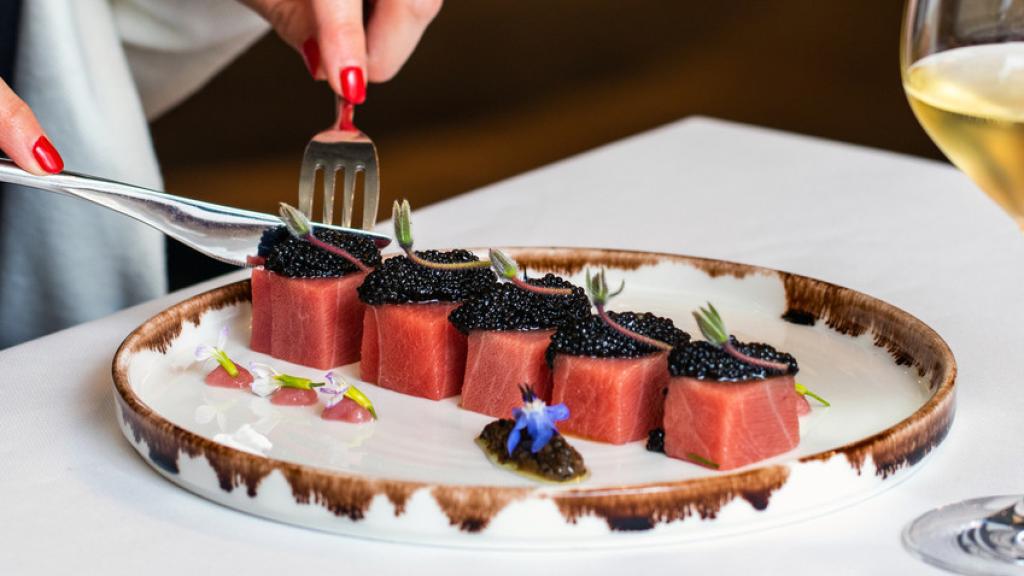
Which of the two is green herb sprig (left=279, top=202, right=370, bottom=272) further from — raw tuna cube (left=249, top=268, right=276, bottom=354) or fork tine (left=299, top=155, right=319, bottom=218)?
fork tine (left=299, top=155, right=319, bottom=218)

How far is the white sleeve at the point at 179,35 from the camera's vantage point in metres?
2.61

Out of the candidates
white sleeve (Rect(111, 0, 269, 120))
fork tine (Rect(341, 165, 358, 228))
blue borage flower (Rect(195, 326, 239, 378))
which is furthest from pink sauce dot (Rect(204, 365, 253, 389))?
white sleeve (Rect(111, 0, 269, 120))

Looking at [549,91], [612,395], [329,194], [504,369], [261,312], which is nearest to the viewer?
[612,395]

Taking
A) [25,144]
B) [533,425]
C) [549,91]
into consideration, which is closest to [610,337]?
[533,425]

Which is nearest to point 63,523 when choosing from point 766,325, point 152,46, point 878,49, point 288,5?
point 766,325

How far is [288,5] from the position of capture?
2.12m

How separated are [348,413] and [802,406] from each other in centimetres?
48

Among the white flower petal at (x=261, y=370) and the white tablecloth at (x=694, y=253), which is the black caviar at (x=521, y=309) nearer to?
the white flower petal at (x=261, y=370)

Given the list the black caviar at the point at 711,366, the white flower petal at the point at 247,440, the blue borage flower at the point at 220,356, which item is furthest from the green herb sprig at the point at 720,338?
the blue borage flower at the point at 220,356

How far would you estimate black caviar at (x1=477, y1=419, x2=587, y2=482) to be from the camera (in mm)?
1147

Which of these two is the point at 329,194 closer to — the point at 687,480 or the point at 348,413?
the point at 348,413

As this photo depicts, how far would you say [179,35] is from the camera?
8.72 ft

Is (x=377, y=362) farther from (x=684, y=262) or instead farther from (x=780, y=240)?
(x=780, y=240)

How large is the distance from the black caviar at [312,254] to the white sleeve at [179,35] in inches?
45.3
